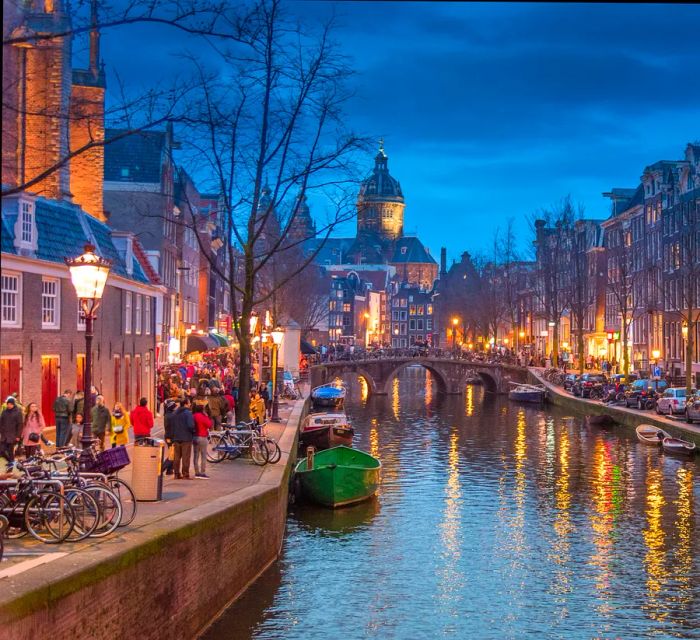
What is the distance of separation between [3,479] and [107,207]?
138 feet

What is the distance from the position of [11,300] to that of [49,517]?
14800mm

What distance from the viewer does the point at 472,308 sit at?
130 metres

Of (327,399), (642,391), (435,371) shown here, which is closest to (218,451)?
(642,391)

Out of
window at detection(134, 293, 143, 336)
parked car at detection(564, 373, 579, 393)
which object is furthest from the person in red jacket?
parked car at detection(564, 373, 579, 393)

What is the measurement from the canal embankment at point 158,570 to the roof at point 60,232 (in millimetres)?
9340

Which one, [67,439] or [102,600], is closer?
[102,600]

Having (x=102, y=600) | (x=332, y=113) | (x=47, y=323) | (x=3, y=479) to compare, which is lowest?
(x=102, y=600)

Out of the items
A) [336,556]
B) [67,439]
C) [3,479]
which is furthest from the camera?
[67,439]

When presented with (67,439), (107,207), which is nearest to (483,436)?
(107,207)

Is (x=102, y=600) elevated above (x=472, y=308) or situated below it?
below

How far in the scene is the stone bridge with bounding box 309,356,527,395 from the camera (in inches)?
3777

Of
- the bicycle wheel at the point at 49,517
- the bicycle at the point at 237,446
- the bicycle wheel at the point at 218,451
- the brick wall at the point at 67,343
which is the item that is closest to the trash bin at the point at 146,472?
the bicycle wheel at the point at 49,517

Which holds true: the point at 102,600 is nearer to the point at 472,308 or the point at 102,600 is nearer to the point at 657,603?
the point at 657,603

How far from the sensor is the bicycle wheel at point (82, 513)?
1487 cm
